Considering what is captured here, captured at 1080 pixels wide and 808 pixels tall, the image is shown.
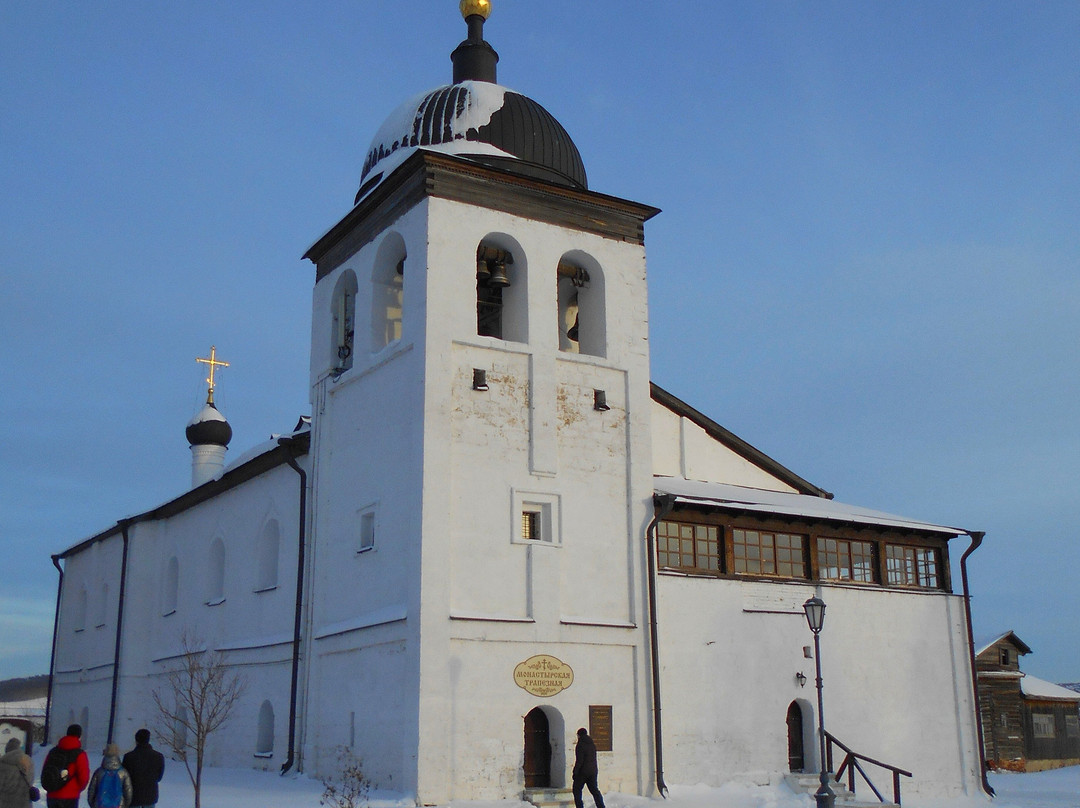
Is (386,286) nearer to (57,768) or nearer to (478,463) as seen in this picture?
(478,463)

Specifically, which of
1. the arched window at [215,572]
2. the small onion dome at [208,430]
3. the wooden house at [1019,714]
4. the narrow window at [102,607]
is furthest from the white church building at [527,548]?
the wooden house at [1019,714]

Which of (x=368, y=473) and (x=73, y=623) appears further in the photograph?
(x=73, y=623)

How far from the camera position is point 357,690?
20531 millimetres

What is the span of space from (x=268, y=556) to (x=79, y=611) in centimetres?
1504

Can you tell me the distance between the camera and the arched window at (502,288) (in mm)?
21828

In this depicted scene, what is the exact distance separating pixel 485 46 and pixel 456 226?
236 inches

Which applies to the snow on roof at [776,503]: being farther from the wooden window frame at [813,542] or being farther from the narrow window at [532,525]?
the narrow window at [532,525]

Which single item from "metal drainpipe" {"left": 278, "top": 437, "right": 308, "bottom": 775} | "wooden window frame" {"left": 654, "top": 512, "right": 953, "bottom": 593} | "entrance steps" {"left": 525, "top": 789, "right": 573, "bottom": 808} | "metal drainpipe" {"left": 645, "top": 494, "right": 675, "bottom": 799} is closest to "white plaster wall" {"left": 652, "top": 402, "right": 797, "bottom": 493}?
"wooden window frame" {"left": 654, "top": 512, "right": 953, "bottom": 593}

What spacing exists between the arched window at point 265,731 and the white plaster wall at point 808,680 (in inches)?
326

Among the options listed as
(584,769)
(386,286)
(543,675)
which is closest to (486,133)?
(386,286)

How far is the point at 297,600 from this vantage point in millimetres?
23359

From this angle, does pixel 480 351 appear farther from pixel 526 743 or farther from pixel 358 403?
pixel 526 743

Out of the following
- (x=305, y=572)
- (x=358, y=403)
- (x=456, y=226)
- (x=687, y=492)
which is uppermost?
(x=456, y=226)

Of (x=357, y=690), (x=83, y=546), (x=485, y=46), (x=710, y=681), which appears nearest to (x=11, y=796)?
(x=357, y=690)
